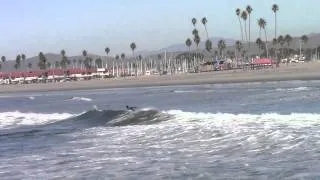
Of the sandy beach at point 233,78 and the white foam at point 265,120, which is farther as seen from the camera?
the sandy beach at point 233,78

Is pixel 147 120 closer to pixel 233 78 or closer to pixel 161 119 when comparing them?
pixel 161 119

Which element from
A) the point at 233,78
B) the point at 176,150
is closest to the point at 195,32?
the point at 233,78

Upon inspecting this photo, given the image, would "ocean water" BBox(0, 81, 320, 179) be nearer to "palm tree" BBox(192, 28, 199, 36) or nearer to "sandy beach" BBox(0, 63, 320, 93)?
"sandy beach" BBox(0, 63, 320, 93)

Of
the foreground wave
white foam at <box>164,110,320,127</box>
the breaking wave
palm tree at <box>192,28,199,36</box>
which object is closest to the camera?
white foam at <box>164,110,320,127</box>

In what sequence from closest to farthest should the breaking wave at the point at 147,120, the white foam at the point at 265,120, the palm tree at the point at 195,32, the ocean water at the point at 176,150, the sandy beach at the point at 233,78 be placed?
the ocean water at the point at 176,150 < the white foam at the point at 265,120 < the breaking wave at the point at 147,120 < the sandy beach at the point at 233,78 < the palm tree at the point at 195,32

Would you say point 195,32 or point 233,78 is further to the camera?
point 195,32

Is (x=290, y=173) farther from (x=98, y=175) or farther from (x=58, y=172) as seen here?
(x=58, y=172)

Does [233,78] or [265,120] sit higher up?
[265,120]

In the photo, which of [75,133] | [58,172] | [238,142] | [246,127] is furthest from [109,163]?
[75,133]

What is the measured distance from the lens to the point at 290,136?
15672mm

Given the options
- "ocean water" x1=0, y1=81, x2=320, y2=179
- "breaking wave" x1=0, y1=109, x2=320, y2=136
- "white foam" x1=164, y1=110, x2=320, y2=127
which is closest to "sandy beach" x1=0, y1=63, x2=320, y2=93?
"breaking wave" x1=0, y1=109, x2=320, y2=136

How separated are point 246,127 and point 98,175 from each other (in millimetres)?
7988

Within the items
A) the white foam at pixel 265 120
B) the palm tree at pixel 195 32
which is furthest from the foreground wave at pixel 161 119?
the palm tree at pixel 195 32

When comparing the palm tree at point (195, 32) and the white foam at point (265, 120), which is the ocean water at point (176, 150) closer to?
the white foam at point (265, 120)
